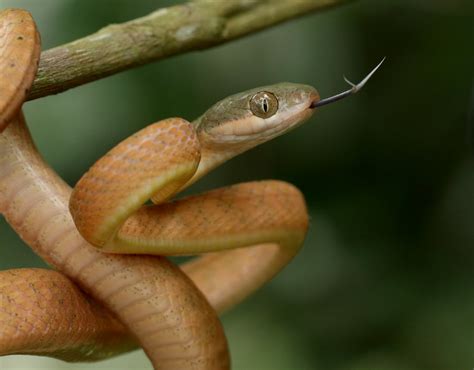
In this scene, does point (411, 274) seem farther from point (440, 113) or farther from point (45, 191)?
point (45, 191)

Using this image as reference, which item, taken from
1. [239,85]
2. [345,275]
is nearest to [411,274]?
[345,275]

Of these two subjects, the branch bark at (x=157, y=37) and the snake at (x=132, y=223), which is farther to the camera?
the branch bark at (x=157, y=37)

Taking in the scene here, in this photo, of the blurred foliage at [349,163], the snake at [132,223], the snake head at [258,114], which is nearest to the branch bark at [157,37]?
the snake at [132,223]

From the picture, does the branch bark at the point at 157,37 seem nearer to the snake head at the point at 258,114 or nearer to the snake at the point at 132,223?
the snake at the point at 132,223

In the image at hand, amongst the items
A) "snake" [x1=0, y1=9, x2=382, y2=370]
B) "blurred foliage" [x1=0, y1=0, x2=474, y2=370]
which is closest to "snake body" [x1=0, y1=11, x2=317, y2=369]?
"snake" [x1=0, y1=9, x2=382, y2=370]

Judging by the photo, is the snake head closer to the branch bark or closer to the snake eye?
the snake eye

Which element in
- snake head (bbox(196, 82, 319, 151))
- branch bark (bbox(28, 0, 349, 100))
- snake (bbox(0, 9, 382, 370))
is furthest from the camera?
snake head (bbox(196, 82, 319, 151))

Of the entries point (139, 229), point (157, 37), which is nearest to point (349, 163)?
point (157, 37)
